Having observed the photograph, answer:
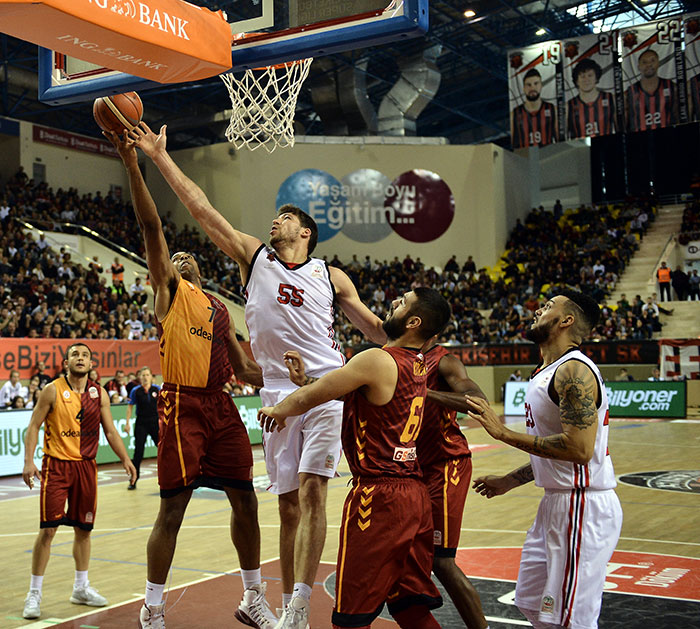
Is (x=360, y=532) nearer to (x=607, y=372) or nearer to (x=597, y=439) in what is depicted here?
(x=597, y=439)

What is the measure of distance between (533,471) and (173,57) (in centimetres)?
299

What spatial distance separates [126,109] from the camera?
4.75m

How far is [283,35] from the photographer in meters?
4.97

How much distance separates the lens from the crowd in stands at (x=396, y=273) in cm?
2084

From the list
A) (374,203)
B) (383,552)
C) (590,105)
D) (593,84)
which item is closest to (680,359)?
(590,105)

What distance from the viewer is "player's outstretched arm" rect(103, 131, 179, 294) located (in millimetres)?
4562

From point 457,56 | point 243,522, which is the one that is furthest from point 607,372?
point 243,522

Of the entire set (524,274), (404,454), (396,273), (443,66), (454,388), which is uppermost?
(443,66)

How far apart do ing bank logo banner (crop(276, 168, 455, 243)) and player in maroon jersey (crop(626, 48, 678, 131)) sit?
8.39 meters

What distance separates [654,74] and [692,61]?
1.07m

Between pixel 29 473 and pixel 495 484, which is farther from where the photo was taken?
pixel 29 473

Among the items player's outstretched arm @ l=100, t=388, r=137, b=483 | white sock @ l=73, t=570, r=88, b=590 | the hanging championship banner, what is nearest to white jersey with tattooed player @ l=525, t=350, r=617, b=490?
white sock @ l=73, t=570, r=88, b=590

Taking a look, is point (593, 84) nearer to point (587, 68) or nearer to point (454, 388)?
point (587, 68)

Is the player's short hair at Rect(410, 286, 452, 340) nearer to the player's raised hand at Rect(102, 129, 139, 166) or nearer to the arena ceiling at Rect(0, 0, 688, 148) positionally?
the player's raised hand at Rect(102, 129, 139, 166)
